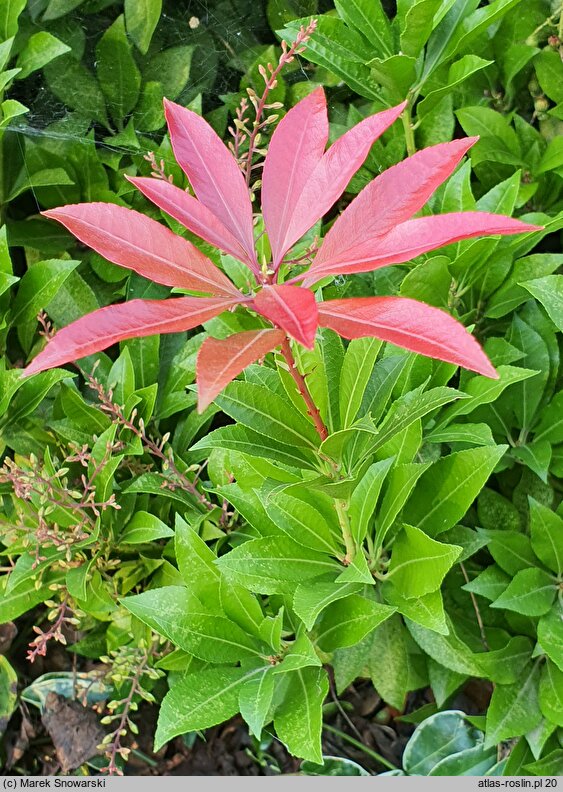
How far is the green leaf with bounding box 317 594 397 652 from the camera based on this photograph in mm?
956

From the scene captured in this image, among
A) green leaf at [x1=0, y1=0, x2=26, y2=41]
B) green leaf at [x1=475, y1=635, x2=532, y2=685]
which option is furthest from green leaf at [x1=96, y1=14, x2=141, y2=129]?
green leaf at [x1=475, y1=635, x2=532, y2=685]

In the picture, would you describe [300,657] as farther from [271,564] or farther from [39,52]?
[39,52]

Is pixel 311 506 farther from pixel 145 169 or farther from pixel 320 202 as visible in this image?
pixel 145 169

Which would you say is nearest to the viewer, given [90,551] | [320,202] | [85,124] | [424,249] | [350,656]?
[424,249]

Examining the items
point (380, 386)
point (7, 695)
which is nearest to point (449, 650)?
point (380, 386)

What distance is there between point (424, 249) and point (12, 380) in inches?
34.1

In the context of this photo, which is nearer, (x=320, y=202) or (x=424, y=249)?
(x=424, y=249)

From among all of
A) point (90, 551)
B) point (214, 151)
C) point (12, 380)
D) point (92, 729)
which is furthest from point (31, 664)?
point (214, 151)

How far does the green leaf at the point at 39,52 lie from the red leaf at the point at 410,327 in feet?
3.36

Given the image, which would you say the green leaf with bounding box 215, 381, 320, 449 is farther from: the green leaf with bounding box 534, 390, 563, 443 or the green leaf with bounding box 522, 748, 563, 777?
the green leaf with bounding box 522, 748, 563, 777

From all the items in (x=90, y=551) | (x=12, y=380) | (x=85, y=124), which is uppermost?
(x=85, y=124)

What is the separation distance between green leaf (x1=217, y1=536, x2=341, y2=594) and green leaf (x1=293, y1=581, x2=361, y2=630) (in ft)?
0.08

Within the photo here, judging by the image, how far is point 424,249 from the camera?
1.83ft

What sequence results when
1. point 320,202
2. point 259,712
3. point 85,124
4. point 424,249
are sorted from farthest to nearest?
point 85,124
point 259,712
point 320,202
point 424,249
